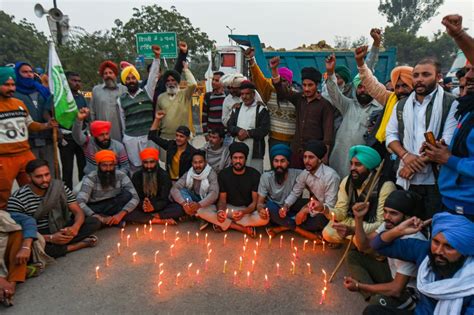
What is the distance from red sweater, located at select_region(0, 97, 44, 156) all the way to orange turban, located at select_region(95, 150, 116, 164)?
92 cm

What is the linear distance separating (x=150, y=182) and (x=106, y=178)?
66 cm

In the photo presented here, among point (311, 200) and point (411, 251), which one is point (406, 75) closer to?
point (311, 200)

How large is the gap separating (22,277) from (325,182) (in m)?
3.77

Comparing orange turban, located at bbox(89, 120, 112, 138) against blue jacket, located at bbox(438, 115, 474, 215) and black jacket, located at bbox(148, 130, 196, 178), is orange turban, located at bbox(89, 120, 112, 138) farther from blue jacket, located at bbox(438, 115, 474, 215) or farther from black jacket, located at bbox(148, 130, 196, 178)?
blue jacket, located at bbox(438, 115, 474, 215)

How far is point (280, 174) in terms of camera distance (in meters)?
5.18

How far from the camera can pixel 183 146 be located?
19.2ft

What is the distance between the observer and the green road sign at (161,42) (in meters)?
13.7

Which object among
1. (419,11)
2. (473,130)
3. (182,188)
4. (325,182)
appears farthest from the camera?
(419,11)

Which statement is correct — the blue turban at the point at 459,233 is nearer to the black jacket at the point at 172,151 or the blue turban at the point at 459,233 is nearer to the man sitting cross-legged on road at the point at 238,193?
the man sitting cross-legged on road at the point at 238,193

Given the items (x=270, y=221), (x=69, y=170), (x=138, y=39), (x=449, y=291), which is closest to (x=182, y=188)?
(x=270, y=221)

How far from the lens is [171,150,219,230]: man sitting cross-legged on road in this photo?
17.4 feet

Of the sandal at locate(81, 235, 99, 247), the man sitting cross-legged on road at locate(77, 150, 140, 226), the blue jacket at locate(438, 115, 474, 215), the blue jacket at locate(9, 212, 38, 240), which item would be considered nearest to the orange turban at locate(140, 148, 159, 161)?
the man sitting cross-legged on road at locate(77, 150, 140, 226)

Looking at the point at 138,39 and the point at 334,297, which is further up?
the point at 138,39

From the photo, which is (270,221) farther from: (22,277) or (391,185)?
(22,277)
